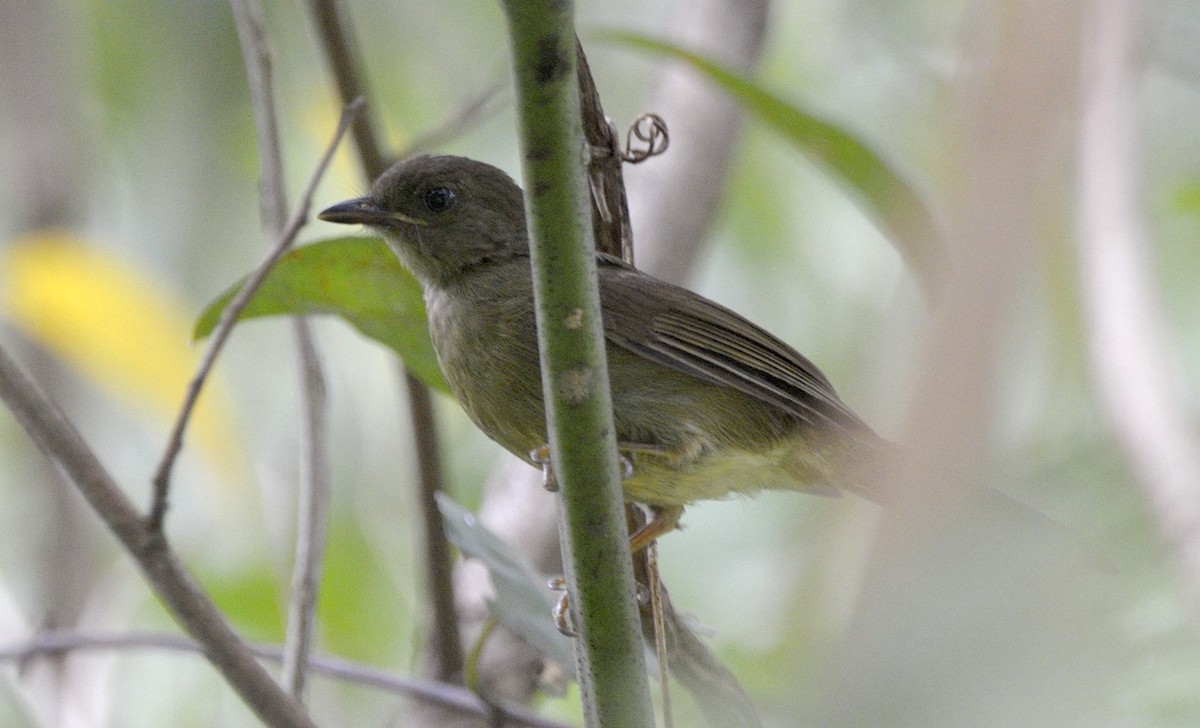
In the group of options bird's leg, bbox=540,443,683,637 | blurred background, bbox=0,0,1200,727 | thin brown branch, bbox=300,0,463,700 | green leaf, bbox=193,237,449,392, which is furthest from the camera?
thin brown branch, bbox=300,0,463,700

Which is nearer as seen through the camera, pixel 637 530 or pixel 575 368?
pixel 575 368

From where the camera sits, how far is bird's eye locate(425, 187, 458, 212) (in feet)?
12.2

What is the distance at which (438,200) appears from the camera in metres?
3.71

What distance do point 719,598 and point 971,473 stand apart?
432 centimetres

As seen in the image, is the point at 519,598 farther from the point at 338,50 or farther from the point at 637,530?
the point at 338,50

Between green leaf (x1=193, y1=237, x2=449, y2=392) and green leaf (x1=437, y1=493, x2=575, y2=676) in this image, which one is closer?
green leaf (x1=437, y1=493, x2=575, y2=676)

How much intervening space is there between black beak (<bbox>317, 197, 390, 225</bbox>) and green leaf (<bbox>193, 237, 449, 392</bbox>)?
369mm

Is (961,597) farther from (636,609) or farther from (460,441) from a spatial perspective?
(460,441)

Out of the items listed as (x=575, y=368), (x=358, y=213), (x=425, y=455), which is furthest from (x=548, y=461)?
(x=358, y=213)

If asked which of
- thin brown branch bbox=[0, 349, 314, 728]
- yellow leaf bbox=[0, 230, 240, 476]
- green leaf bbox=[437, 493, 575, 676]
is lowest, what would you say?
thin brown branch bbox=[0, 349, 314, 728]

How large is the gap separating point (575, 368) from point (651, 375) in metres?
1.58

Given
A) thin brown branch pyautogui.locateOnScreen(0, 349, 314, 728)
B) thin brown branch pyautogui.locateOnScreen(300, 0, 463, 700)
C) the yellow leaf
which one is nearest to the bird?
thin brown branch pyautogui.locateOnScreen(300, 0, 463, 700)

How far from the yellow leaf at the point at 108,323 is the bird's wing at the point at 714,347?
189 cm

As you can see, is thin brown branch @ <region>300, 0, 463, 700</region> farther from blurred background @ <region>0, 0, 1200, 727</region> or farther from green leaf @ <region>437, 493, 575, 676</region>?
green leaf @ <region>437, 493, 575, 676</region>
